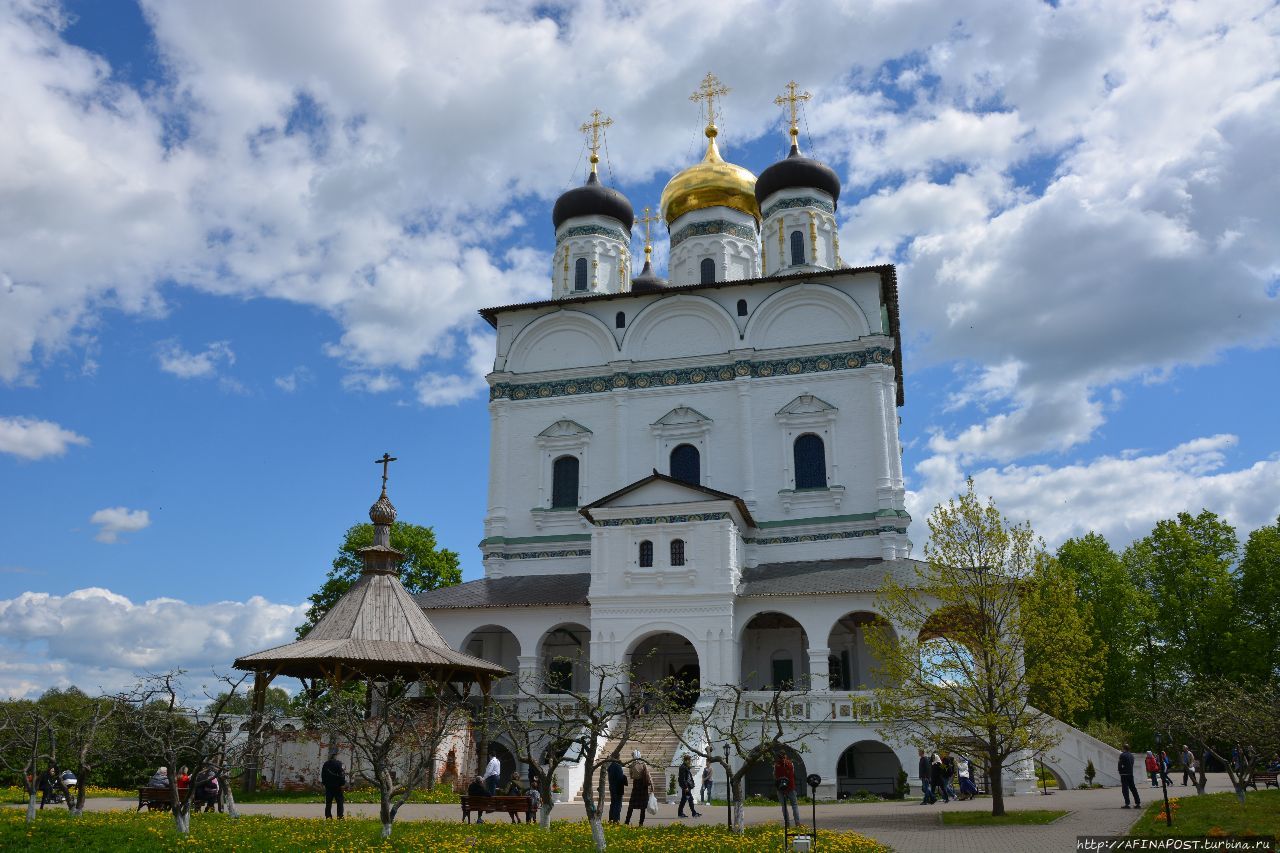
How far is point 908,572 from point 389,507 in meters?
12.0

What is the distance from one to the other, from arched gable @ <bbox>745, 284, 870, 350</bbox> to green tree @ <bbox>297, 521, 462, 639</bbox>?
13.7 m

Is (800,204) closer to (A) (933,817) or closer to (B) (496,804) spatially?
(A) (933,817)

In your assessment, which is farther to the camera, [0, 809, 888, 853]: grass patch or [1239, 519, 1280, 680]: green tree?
[1239, 519, 1280, 680]: green tree

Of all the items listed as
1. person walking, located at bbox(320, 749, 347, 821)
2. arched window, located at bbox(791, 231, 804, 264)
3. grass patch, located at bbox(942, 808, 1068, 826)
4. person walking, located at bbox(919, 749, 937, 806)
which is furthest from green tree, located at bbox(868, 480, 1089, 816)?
arched window, located at bbox(791, 231, 804, 264)

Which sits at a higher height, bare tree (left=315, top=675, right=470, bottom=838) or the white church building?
the white church building

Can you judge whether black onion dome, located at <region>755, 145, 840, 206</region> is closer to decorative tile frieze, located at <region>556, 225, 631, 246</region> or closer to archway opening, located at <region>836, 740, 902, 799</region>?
decorative tile frieze, located at <region>556, 225, 631, 246</region>

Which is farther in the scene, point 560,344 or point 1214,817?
point 560,344

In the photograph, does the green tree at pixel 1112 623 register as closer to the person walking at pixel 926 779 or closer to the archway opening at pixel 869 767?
the archway opening at pixel 869 767

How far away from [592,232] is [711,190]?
3.93 m

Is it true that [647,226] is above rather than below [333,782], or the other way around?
above

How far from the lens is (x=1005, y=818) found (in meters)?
13.9

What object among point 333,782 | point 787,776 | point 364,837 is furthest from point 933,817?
point 333,782

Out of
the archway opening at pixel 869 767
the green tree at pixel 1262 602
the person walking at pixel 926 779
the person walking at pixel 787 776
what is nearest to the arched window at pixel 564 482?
the archway opening at pixel 869 767

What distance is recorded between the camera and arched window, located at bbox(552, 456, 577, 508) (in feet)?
89.5
